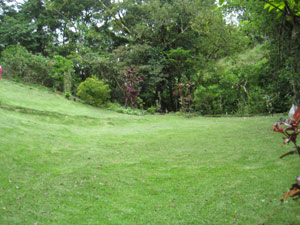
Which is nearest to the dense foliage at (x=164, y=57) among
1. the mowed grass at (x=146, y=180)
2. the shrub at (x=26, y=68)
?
the shrub at (x=26, y=68)

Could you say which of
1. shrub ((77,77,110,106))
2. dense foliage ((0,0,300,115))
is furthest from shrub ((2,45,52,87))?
shrub ((77,77,110,106))

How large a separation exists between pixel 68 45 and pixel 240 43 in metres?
12.4

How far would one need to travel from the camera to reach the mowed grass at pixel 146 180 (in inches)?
88.1

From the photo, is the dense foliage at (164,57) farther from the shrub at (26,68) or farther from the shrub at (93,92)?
the shrub at (93,92)

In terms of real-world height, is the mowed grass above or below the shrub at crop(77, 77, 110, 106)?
below

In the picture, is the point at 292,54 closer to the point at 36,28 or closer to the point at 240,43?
the point at 240,43

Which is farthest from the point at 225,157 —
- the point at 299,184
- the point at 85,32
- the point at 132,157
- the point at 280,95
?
the point at 85,32

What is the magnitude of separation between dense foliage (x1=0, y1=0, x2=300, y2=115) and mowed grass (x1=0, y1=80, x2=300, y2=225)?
6.17 metres

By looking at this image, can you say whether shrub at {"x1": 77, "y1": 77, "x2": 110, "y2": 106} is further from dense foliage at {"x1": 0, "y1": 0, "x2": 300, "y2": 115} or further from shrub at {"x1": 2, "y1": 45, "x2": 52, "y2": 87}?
shrub at {"x1": 2, "y1": 45, "x2": 52, "y2": 87}

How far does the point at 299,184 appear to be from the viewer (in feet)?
4.00

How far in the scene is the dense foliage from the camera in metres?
11.3

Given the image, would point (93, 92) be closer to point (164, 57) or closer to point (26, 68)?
point (26, 68)

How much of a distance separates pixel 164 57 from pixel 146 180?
12658mm

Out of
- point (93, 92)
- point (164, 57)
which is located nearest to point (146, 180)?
point (93, 92)
